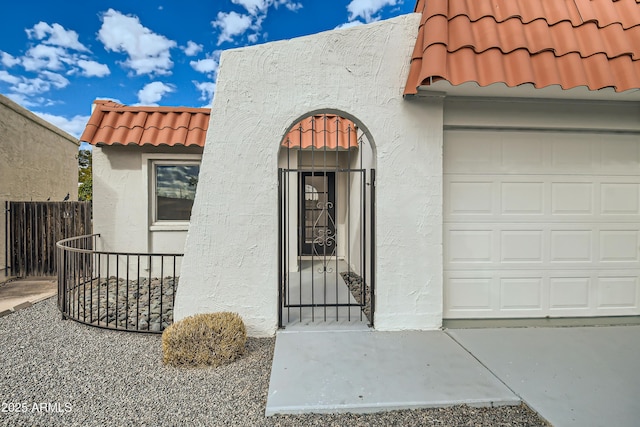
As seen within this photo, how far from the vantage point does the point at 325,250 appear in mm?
4621

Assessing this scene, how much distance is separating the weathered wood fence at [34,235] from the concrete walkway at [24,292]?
0.39m

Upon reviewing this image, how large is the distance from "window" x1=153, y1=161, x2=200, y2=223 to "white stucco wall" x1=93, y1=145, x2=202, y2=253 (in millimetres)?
231

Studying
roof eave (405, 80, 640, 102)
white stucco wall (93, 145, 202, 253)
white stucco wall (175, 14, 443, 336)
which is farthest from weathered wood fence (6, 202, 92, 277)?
roof eave (405, 80, 640, 102)

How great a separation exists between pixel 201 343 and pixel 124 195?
514cm

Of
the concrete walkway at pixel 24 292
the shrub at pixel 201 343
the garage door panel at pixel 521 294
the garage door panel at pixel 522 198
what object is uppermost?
the garage door panel at pixel 522 198

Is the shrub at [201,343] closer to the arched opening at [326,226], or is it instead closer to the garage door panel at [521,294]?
the arched opening at [326,226]

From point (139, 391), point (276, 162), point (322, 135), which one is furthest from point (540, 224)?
point (139, 391)

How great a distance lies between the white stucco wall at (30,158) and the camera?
7.37 m

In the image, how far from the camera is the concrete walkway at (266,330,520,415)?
2.51 m

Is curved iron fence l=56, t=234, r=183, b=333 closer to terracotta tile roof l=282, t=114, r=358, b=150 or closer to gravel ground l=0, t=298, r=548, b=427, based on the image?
gravel ground l=0, t=298, r=548, b=427

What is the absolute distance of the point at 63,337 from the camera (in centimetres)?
395

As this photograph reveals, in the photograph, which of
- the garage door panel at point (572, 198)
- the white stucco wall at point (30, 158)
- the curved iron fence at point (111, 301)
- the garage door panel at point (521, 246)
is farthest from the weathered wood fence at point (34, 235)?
the garage door panel at point (572, 198)

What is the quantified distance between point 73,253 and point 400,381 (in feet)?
15.6

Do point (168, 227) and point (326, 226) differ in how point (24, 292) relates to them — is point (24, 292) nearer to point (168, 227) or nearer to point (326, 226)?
point (168, 227)
